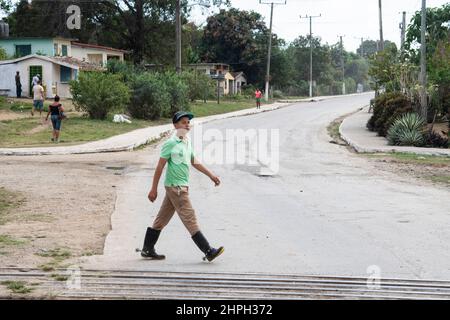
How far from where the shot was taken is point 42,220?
33.5ft

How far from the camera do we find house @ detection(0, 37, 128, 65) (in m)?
48.3

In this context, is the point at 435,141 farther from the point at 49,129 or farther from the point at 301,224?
the point at 301,224

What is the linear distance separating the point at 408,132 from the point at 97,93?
13.9 m

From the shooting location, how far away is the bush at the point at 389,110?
2933cm

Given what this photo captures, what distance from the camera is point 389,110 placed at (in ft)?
99.6

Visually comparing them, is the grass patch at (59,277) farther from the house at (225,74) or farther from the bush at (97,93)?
the house at (225,74)

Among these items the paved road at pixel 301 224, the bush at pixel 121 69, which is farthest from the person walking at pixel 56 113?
the bush at pixel 121 69

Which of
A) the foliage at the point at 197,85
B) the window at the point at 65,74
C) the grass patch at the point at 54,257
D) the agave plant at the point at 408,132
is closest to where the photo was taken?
the grass patch at the point at 54,257

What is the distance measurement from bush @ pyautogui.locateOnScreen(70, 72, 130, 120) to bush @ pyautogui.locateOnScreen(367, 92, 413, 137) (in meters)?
11.7

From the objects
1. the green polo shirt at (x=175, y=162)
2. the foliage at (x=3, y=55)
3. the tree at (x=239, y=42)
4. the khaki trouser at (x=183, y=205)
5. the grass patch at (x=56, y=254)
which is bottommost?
the grass patch at (x=56, y=254)

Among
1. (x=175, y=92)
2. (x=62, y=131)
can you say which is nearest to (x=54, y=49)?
(x=175, y=92)

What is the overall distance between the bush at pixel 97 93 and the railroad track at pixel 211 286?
25.6 metres

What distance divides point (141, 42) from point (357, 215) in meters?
50.5

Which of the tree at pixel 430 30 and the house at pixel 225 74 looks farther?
the house at pixel 225 74
